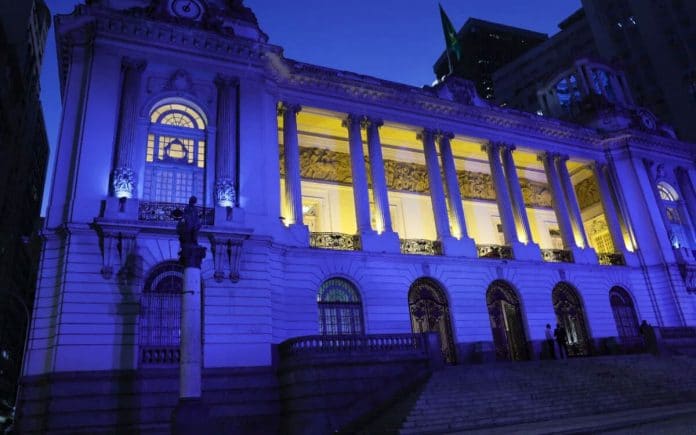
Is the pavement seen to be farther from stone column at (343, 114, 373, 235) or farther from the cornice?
the cornice

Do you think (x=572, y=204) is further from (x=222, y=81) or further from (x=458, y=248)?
(x=222, y=81)

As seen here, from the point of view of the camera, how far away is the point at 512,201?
27000 millimetres

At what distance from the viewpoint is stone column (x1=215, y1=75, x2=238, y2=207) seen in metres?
18.7

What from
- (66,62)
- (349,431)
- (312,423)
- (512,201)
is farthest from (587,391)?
(66,62)

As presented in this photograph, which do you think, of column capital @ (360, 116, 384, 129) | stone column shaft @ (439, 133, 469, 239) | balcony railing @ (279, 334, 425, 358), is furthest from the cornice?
balcony railing @ (279, 334, 425, 358)

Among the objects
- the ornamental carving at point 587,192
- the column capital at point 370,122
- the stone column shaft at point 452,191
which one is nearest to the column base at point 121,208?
the column capital at point 370,122

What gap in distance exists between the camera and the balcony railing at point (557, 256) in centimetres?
2613

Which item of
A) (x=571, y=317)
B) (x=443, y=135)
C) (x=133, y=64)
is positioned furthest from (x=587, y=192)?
(x=133, y=64)

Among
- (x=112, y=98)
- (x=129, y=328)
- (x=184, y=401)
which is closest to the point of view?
(x=184, y=401)

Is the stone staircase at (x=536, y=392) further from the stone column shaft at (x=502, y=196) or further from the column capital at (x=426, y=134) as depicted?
the column capital at (x=426, y=134)

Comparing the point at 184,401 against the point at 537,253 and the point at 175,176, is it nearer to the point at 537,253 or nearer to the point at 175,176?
the point at 175,176

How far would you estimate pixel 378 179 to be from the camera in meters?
23.8

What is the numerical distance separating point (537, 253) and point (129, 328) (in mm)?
18432

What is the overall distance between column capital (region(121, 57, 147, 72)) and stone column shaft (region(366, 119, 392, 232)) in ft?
33.3
